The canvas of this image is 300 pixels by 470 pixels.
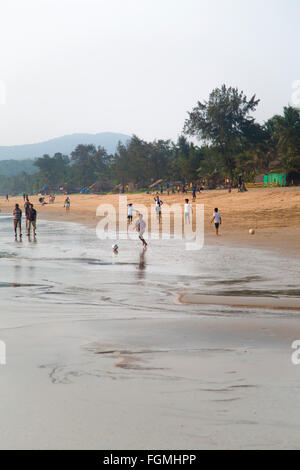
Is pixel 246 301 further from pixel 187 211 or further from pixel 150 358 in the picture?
pixel 187 211

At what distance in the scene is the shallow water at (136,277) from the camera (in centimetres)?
965

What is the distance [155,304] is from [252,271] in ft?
17.2

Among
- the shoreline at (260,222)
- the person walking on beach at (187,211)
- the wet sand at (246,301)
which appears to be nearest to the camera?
the wet sand at (246,301)

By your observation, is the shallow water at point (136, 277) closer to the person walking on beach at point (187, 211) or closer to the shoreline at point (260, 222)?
the shoreline at point (260, 222)

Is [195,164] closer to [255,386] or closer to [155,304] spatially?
[155,304]

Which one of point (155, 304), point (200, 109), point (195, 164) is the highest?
point (200, 109)

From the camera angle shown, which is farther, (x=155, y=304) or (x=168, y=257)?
(x=168, y=257)

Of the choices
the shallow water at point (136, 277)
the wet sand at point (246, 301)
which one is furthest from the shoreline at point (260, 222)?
the wet sand at point (246, 301)

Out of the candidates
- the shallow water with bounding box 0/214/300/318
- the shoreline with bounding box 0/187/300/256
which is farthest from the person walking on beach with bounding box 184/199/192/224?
the shallow water with bounding box 0/214/300/318

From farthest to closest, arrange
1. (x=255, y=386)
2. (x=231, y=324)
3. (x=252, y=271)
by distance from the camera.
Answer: (x=252, y=271) → (x=231, y=324) → (x=255, y=386)

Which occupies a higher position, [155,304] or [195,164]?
[195,164]

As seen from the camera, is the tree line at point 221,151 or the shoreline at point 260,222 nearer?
the shoreline at point 260,222
